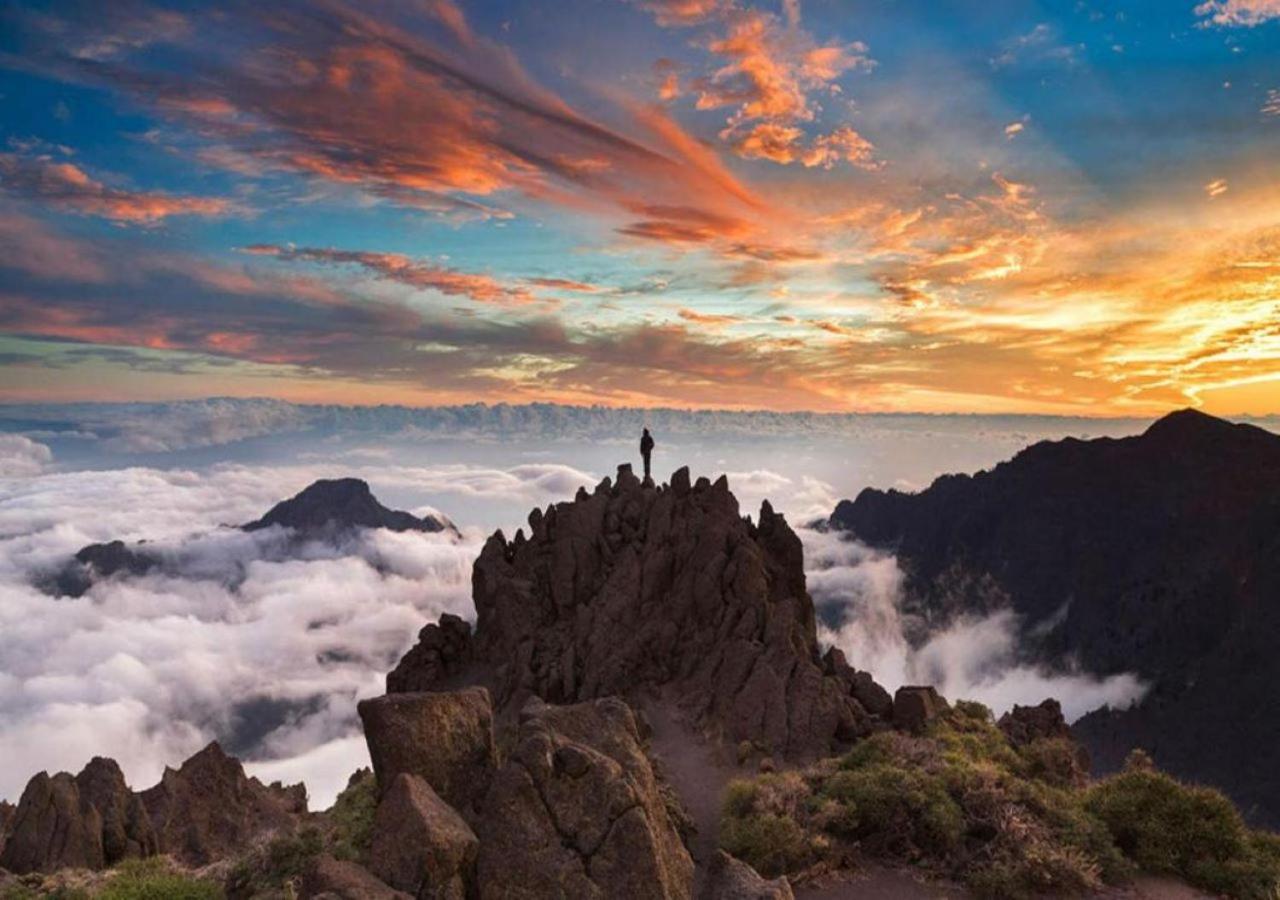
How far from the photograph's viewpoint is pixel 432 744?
17.0 m

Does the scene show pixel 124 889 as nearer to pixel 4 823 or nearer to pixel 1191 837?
pixel 4 823

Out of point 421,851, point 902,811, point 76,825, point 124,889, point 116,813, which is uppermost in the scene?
point 421,851

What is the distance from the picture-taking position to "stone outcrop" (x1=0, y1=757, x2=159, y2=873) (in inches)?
1139

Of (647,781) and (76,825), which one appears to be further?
(76,825)

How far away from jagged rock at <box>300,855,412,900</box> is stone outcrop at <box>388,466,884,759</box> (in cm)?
2986

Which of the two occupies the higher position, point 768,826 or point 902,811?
point 902,811

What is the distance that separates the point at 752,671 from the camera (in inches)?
1718

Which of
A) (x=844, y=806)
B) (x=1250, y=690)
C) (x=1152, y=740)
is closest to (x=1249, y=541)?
Result: (x=1250, y=690)

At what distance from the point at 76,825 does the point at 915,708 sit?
4119 centimetres

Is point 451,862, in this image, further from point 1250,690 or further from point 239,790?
point 1250,690

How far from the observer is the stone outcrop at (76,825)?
28.9 metres

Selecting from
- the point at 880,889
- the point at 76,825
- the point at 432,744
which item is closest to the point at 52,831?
the point at 76,825

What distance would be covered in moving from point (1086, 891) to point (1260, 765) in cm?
15669

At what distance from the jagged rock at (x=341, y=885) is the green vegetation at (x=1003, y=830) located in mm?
15293
